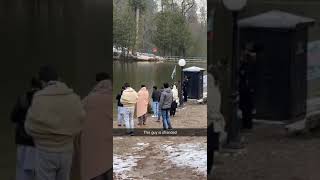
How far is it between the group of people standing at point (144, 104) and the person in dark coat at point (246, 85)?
14.9 feet

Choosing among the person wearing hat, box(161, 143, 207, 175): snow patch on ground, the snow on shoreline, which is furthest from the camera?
box(161, 143, 207, 175): snow patch on ground

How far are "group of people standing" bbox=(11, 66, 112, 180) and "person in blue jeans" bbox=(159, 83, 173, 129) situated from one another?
305 inches

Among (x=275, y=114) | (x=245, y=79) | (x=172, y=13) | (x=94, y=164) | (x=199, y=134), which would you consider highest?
(x=172, y=13)

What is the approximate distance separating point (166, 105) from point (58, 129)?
30.5 feet

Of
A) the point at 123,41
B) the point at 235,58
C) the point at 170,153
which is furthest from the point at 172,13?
the point at 235,58

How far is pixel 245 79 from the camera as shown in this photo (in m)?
5.22

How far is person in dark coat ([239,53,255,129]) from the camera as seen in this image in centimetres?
520

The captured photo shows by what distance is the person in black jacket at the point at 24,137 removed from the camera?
15.8ft

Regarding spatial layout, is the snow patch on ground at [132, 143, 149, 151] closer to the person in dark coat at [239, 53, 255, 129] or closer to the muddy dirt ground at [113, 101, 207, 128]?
the muddy dirt ground at [113, 101, 207, 128]

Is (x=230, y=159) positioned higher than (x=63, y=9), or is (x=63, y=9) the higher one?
(x=63, y=9)

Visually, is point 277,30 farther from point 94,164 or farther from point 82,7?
point 94,164

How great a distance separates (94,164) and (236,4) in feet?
6.86

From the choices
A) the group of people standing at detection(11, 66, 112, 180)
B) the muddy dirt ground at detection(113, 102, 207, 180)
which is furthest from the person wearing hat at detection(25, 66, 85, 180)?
the muddy dirt ground at detection(113, 102, 207, 180)

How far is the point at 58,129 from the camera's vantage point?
4.52 metres
